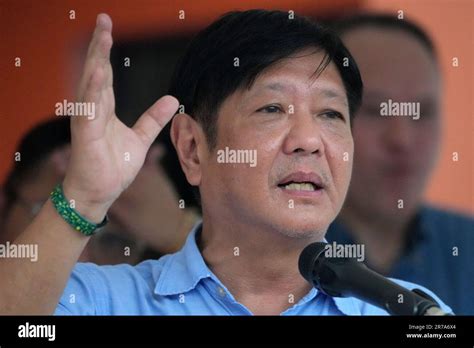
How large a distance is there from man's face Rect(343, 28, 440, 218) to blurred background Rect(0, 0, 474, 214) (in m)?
0.04

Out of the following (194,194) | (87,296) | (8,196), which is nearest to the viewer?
(87,296)

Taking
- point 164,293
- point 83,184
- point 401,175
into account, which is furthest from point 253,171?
point 401,175

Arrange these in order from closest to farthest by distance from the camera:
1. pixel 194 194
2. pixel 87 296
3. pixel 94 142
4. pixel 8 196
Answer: pixel 94 142, pixel 87 296, pixel 194 194, pixel 8 196

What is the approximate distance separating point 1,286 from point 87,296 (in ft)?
0.96

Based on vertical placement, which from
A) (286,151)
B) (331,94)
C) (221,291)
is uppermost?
(331,94)

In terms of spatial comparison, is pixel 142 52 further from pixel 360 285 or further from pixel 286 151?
pixel 360 285

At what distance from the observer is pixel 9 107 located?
276 centimetres

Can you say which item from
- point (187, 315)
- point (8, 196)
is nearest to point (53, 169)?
point (8, 196)

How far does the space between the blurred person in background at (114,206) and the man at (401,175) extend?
Answer: 21.0 inches

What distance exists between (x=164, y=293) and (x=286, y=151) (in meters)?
0.47

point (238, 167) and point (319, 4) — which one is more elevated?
point (319, 4)

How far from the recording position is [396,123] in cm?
276
